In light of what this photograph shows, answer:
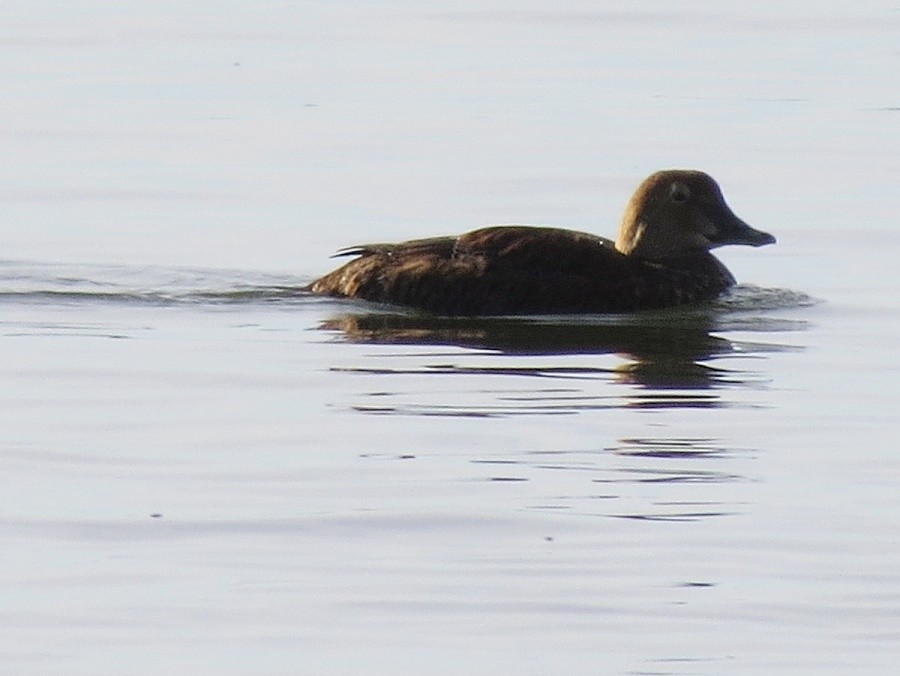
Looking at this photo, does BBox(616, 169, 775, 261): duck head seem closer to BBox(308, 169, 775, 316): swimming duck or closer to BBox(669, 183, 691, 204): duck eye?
BBox(669, 183, 691, 204): duck eye

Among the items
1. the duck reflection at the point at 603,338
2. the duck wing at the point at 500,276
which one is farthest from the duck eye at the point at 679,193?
the duck reflection at the point at 603,338

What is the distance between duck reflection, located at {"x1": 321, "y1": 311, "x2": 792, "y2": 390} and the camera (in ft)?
37.2

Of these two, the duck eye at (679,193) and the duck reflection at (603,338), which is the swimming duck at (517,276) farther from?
the duck eye at (679,193)

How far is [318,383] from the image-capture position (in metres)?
10.9

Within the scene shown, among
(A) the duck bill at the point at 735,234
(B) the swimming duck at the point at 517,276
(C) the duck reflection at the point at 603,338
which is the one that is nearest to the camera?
(C) the duck reflection at the point at 603,338

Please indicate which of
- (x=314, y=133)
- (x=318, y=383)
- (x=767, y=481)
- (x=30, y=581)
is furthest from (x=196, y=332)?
(x=314, y=133)

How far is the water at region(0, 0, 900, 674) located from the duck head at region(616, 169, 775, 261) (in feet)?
1.01

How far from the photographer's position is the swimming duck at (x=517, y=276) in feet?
42.5

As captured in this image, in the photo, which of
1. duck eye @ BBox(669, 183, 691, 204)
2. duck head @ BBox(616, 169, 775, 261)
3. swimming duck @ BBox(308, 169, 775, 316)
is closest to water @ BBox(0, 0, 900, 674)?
swimming duck @ BBox(308, 169, 775, 316)

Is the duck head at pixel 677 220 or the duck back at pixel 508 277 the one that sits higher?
the duck head at pixel 677 220

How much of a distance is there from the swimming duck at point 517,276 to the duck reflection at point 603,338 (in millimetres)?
114

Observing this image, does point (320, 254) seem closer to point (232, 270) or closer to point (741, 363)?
point (232, 270)

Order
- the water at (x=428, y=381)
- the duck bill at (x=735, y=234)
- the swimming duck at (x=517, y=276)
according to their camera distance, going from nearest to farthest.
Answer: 1. the water at (x=428, y=381)
2. the swimming duck at (x=517, y=276)
3. the duck bill at (x=735, y=234)

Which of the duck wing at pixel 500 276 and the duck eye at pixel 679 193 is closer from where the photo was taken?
the duck wing at pixel 500 276
